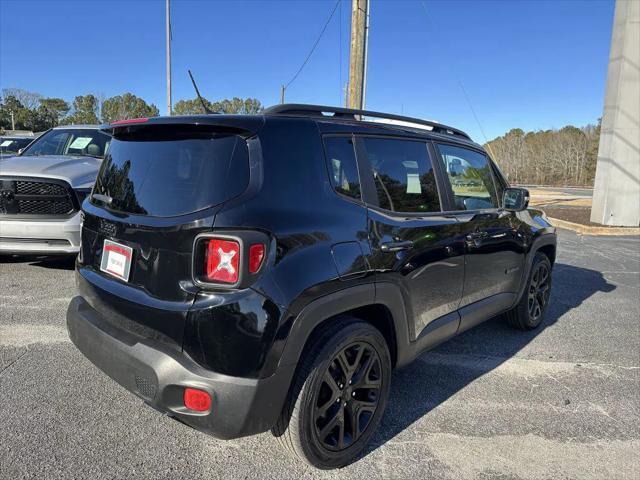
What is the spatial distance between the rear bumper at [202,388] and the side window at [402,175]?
1.21 meters

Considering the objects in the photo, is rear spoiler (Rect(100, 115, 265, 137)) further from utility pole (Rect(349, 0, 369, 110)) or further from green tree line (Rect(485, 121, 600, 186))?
green tree line (Rect(485, 121, 600, 186))

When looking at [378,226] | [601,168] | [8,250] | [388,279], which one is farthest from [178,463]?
[601,168]

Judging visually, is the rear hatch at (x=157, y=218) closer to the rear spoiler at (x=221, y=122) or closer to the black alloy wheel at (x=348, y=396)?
the rear spoiler at (x=221, y=122)

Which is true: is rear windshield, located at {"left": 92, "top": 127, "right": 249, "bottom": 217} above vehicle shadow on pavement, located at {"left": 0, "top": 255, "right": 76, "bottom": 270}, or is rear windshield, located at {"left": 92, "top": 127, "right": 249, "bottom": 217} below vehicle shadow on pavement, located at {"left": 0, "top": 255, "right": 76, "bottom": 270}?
above

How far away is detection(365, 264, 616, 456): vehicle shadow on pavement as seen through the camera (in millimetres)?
3055

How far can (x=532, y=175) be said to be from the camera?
7669 cm

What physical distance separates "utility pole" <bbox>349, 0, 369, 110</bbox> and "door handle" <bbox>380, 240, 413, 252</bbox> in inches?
286

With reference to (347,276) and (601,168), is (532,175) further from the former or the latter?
(347,276)

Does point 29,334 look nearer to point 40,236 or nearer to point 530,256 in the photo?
point 40,236

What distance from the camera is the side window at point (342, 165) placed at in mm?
2490

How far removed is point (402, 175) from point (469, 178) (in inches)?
40.0

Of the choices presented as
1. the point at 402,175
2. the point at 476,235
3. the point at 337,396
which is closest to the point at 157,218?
the point at 337,396

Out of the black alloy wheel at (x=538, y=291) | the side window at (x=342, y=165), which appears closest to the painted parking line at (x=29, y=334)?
the side window at (x=342, y=165)

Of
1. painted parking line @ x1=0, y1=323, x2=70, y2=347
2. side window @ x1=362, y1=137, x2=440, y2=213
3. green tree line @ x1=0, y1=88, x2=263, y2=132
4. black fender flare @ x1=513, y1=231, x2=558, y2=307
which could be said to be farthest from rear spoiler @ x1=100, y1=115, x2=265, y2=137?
green tree line @ x1=0, y1=88, x2=263, y2=132
